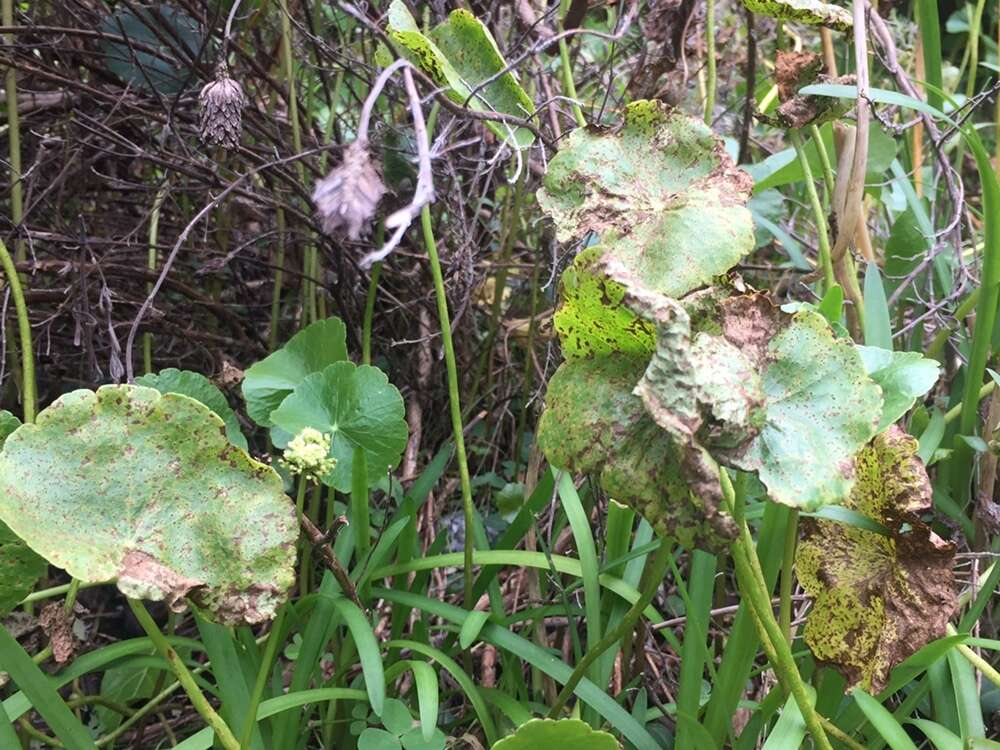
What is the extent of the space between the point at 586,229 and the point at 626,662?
18.5 inches

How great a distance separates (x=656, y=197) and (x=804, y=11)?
21cm

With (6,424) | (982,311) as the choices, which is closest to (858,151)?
(982,311)

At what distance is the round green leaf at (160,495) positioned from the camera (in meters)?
0.58

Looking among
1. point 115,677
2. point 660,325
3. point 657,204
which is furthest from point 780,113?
point 115,677

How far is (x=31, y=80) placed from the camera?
117 cm

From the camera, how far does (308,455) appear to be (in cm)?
63

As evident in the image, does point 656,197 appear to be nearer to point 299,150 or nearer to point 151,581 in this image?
point 151,581

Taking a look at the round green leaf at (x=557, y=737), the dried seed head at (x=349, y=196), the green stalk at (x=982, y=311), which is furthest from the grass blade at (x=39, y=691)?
the green stalk at (x=982, y=311)

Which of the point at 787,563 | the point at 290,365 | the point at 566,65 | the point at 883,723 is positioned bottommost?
the point at 883,723

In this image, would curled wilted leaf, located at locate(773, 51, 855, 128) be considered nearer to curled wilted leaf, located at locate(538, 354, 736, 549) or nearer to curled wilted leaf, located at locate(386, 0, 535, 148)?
curled wilted leaf, located at locate(386, 0, 535, 148)

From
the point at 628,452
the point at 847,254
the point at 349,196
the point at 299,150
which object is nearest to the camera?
the point at 349,196

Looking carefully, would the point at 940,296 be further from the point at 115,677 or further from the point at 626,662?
the point at 115,677

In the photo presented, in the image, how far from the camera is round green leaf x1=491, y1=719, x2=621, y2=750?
0.59 m

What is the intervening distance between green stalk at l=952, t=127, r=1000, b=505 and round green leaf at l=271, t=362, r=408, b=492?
23.5 inches
